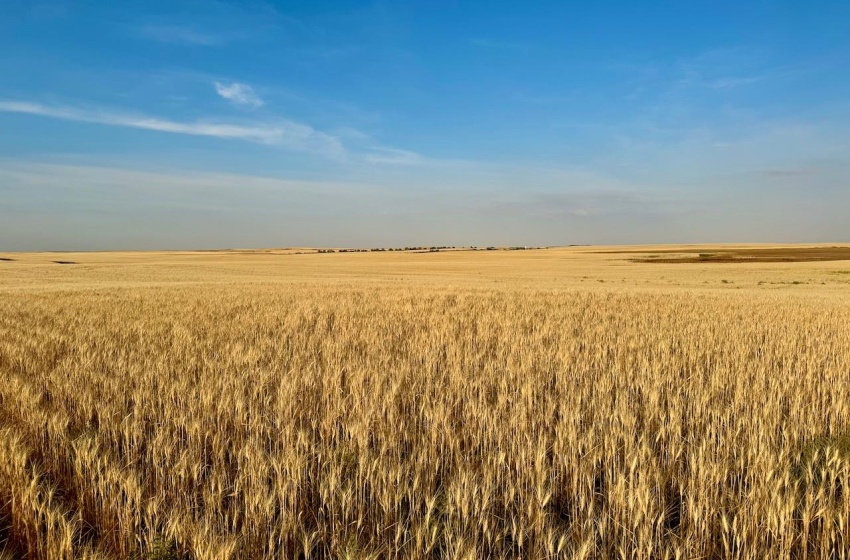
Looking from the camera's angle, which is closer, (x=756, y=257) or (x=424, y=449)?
(x=424, y=449)

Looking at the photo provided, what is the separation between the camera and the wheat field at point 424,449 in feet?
9.47

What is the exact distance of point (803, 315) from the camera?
13742 mm

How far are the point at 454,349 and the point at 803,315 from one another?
35.9ft

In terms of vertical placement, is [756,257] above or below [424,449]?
above

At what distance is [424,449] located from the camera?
12.7ft

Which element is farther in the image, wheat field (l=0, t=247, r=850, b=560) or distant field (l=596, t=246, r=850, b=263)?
distant field (l=596, t=246, r=850, b=263)

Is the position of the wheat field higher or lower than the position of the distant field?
lower

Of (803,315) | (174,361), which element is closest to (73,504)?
(174,361)

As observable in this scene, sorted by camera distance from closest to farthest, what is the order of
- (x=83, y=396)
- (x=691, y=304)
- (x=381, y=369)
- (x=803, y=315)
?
(x=83, y=396), (x=381, y=369), (x=803, y=315), (x=691, y=304)

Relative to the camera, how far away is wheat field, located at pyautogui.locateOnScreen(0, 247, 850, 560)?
114 inches

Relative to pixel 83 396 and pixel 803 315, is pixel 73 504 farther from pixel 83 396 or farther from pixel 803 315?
pixel 803 315

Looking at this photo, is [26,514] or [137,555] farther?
[26,514]

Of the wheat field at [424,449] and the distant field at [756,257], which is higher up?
the distant field at [756,257]

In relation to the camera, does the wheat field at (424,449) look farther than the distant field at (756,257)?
No
